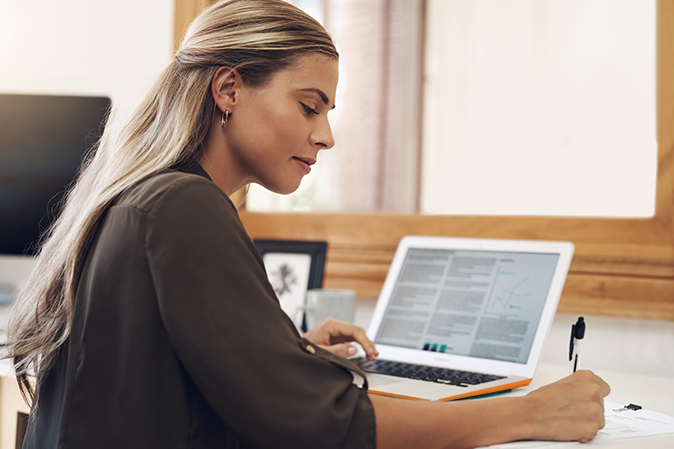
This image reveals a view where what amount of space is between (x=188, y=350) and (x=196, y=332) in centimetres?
2

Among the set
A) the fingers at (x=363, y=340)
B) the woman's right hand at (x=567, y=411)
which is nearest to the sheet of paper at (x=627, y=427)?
the woman's right hand at (x=567, y=411)

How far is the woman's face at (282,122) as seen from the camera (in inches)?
30.0

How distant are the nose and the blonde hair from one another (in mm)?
98

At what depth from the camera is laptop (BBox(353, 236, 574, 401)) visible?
94cm

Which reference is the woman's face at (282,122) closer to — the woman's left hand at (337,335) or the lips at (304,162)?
the lips at (304,162)

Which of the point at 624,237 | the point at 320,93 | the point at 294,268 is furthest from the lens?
the point at 294,268

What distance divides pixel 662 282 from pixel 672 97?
37 centimetres

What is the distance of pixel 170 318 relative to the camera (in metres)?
0.55

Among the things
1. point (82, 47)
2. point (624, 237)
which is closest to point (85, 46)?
point (82, 47)

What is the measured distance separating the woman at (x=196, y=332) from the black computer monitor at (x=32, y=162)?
0.76m

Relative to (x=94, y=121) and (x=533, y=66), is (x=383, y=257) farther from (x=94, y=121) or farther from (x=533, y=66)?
(x=533, y=66)

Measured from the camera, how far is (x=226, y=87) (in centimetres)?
76

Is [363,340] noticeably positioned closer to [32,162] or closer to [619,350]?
[619,350]

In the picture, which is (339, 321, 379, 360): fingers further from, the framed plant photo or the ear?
the ear
